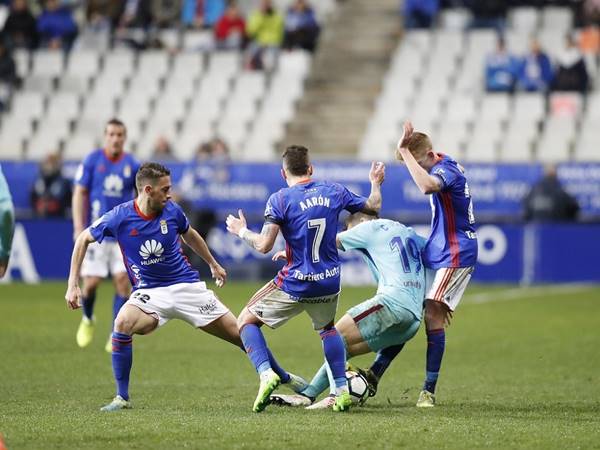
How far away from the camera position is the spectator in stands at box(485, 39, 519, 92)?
26050 mm

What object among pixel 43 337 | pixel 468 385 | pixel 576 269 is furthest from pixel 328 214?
pixel 576 269

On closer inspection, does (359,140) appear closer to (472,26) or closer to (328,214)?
(472,26)

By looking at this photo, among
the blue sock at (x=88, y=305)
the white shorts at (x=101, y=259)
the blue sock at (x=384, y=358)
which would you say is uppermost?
the white shorts at (x=101, y=259)

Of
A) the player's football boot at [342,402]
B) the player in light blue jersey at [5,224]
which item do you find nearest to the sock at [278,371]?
the player's football boot at [342,402]

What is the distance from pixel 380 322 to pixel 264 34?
19.2 m

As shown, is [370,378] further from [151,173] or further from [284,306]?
[151,173]

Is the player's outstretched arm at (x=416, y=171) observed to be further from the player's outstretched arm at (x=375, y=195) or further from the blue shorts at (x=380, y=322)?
the blue shorts at (x=380, y=322)

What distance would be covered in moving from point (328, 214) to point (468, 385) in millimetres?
2830

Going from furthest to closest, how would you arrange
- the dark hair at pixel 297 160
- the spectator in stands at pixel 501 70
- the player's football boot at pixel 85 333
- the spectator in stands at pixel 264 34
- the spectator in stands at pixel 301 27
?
1. the spectator in stands at pixel 264 34
2. the spectator in stands at pixel 301 27
3. the spectator in stands at pixel 501 70
4. the player's football boot at pixel 85 333
5. the dark hair at pixel 297 160

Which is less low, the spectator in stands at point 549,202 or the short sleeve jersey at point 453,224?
the short sleeve jersey at point 453,224

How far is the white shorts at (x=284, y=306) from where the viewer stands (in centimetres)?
952

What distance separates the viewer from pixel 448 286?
10070 millimetres

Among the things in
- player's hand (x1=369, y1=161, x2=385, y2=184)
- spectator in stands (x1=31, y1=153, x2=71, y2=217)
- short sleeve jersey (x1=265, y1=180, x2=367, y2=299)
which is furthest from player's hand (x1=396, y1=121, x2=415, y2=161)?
spectator in stands (x1=31, y1=153, x2=71, y2=217)

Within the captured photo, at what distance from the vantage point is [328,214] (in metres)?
9.41
